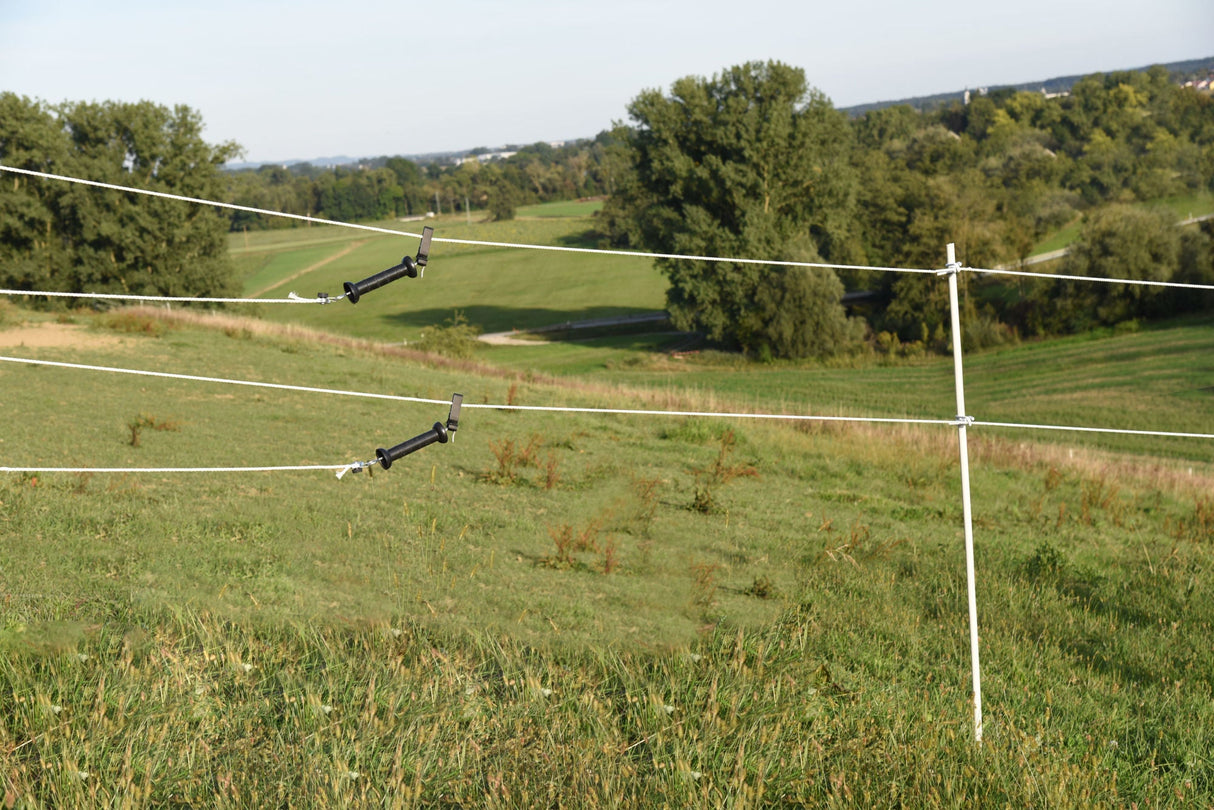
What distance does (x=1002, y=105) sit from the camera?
116438mm

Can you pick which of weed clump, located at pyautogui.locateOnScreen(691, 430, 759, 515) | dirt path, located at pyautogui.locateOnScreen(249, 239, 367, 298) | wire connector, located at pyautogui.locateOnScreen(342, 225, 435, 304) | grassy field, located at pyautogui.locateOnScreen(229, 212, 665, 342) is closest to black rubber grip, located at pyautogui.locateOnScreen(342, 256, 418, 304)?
wire connector, located at pyautogui.locateOnScreen(342, 225, 435, 304)

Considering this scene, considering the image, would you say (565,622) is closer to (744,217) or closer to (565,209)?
(744,217)

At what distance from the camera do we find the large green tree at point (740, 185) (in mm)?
51688

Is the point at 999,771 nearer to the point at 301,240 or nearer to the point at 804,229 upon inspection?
the point at 804,229

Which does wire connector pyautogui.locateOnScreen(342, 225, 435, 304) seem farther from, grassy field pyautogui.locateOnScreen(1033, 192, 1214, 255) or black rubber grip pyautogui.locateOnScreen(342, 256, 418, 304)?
grassy field pyautogui.locateOnScreen(1033, 192, 1214, 255)

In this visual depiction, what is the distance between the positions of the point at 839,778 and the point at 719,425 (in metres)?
13.8

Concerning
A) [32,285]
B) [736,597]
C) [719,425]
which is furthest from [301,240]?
[736,597]

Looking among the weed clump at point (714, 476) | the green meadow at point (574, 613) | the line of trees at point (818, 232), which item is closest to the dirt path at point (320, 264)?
the line of trees at point (818, 232)

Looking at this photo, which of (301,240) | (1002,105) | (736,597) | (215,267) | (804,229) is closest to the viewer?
(736,597)

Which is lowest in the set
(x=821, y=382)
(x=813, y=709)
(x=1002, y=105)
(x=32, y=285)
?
(x=821, y=382)

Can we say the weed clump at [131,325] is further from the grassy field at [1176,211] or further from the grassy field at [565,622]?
the grassy field at [1176,211]

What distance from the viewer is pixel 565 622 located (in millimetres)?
7379

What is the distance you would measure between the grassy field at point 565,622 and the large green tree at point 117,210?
92.4 ft

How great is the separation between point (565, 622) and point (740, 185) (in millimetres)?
47669
